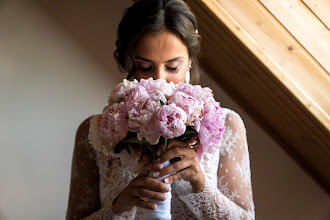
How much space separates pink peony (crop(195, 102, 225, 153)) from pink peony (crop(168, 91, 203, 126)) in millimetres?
23

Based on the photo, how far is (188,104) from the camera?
4.31 feet

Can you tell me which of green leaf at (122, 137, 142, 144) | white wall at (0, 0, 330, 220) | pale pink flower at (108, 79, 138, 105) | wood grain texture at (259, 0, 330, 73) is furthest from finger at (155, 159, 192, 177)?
white wall at (0, 0, 330, 220)

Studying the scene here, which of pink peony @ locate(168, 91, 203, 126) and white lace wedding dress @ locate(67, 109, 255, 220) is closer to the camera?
pink peony @ locate(168, 91, 203, 126)

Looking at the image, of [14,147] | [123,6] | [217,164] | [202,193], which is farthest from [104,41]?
[202,193]

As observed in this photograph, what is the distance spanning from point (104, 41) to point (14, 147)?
2.37 ft

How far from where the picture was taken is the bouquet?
129 centimetres

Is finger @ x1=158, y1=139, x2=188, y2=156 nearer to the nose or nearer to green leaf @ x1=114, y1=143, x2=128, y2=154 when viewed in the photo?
green leaf @ x1=114, y1=143, x2=128, y2=154

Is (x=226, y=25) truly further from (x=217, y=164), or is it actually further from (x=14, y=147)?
(x=14, y=147)

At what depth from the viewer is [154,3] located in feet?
6.02

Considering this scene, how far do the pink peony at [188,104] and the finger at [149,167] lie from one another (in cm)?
16

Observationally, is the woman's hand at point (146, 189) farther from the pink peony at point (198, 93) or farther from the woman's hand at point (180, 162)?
the pink peony at point (198, 93)

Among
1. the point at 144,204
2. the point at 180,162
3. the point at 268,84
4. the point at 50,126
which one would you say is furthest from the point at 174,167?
the point at 50,126

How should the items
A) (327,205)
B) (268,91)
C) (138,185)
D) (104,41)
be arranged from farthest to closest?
1. (104,41)
2. (327,205)
3. (268,91)
4. (138,185)

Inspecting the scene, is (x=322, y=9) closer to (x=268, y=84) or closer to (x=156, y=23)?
(x=268, y=84)
